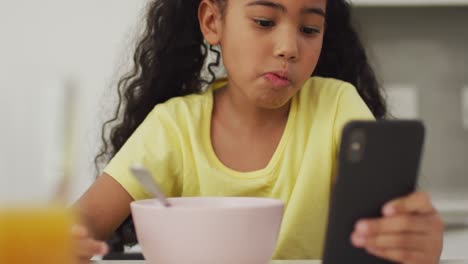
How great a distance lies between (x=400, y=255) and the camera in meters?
0.72

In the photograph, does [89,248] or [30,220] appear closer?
[30,220]

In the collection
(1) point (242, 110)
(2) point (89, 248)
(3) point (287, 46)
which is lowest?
(2) point (89, 248)

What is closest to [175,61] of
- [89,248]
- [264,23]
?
[264,23]

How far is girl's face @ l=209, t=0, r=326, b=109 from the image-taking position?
1.11 metres

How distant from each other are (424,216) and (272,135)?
56 cm

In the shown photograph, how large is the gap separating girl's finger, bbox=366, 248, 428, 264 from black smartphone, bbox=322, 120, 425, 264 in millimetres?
13

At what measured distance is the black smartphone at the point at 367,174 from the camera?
62 cm

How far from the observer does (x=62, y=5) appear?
6.57 ft

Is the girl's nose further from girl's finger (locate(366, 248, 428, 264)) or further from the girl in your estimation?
girl's finger (locate(366, 248, 428, 264))

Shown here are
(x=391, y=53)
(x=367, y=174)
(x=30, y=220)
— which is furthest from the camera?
(x=391, y=53)

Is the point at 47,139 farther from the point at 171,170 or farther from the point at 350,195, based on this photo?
the point at 171,170

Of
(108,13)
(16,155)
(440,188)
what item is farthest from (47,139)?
(440,188)

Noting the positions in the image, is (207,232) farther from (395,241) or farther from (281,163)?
(281,163)

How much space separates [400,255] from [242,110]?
0.64 metres
